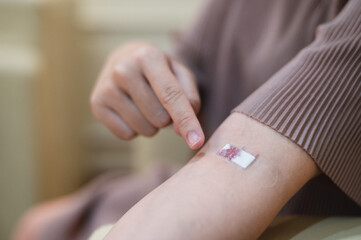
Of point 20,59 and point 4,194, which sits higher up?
point 20,59

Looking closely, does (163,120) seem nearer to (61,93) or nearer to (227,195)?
(227,195)

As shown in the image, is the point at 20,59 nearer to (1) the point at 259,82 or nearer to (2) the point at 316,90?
(1) the point at 259,82

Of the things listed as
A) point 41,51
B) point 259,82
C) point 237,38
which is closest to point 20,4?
point 41,51

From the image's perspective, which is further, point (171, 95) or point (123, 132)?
point (123, 132)

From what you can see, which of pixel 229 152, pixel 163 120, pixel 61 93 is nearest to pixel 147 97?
pixel 163 120

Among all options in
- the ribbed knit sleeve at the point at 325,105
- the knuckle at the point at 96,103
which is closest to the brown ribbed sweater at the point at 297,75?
the ribbed knit sleeve at the point at 325,105

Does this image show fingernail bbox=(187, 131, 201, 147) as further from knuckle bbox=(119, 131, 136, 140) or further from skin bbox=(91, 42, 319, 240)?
knuckle bbox=(119, 131, 136, 140)
